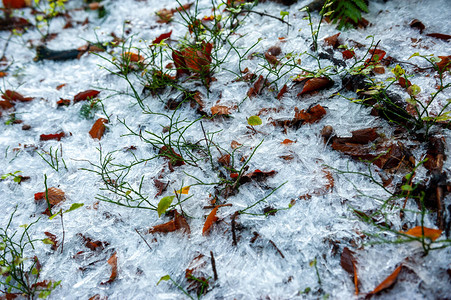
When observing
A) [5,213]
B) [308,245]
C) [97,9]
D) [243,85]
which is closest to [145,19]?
[97,9]

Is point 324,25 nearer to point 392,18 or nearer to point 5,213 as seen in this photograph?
point 392,18

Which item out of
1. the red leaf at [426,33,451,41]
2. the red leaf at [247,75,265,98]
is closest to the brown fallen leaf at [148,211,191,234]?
the red leaf at [247,75,265,98]

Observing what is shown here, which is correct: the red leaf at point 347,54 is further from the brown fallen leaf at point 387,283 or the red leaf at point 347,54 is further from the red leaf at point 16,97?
the red leaf at point 16,97

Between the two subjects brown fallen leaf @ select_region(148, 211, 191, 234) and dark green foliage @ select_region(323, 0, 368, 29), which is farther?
dark green foliage @ select_region(323, 0, 368, 29)

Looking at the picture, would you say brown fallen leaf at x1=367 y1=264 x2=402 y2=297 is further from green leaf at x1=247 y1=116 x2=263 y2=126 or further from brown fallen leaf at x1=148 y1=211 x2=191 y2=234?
green leaf at x1=247 y1=116 x2=263 y2=126

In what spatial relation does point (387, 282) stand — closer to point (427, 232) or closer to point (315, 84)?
point (427, 232)
